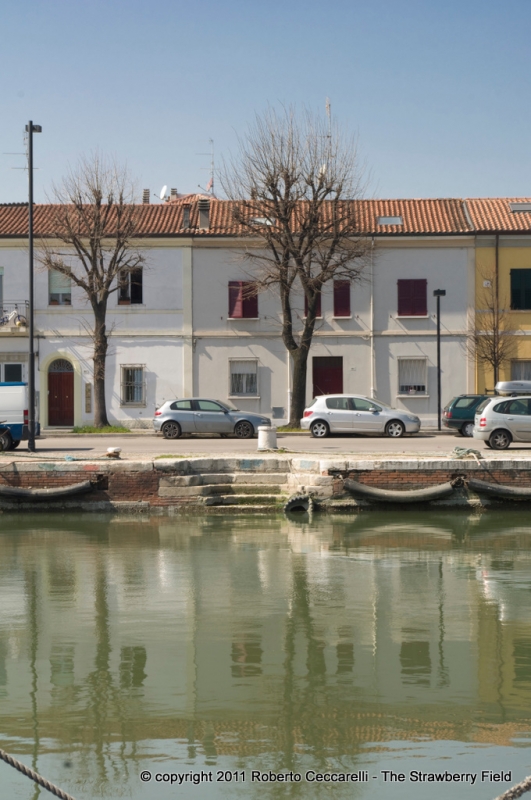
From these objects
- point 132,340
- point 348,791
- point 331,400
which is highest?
A: point 132,340

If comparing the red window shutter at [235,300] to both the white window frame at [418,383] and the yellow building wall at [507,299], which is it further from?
the yellow building wall at [507,299]

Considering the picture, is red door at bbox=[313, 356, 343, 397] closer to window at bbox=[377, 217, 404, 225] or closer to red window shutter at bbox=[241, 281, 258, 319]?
red window shutter at bbox=[241, 281, 258, 319]

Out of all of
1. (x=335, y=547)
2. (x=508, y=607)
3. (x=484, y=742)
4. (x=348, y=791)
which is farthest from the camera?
(x=335, y=547)

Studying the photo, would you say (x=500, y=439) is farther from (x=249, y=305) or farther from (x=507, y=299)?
(x=249, y=305)

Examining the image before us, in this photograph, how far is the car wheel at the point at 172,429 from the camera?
2945cm

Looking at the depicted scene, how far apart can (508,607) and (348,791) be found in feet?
17.1

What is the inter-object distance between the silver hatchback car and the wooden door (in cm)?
1724

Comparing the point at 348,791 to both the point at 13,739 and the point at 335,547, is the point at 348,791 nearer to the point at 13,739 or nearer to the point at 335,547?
the point at 13,739

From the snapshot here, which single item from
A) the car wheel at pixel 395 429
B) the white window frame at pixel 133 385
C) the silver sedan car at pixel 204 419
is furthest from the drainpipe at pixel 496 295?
the white window frame at pixel 133 385

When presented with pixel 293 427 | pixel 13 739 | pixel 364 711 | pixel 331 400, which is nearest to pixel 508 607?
pixel 364 711

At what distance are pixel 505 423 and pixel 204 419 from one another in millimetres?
9495

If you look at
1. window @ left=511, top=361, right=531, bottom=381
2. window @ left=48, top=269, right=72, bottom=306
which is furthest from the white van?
window @ left=511, top=361, right=531, bottom=381

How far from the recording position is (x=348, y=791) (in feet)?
20.3

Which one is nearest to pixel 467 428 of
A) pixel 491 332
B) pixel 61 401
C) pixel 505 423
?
pixel 505 423
